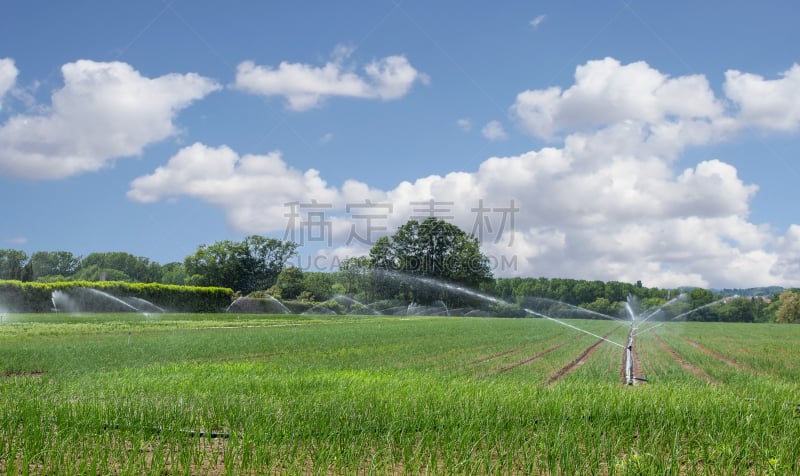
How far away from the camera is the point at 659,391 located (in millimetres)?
11453

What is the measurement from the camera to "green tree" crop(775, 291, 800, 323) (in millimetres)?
71312

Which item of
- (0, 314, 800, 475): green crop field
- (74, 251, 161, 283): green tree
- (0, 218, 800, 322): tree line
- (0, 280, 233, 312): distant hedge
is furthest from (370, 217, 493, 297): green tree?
(0, 314, 800, 475): green crop field

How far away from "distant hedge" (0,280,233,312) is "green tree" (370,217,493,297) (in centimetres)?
2651

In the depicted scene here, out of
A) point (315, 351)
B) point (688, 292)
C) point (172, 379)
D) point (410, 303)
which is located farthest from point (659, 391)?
point (688, 292)

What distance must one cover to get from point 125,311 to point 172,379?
4606 cm

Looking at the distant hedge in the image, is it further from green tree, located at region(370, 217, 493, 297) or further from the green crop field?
the green crop field

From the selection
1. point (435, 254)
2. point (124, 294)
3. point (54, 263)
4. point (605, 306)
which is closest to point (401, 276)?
point (435, 254)

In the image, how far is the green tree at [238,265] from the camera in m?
89.1

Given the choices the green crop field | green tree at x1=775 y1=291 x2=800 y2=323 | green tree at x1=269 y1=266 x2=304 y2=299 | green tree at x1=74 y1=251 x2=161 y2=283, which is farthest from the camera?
green tree at x1=74 y1=251 x2=161 y2=283

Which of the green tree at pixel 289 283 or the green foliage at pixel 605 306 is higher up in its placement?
the green tree at pixel 289 283

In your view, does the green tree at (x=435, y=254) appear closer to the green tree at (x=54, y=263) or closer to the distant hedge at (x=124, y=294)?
the distant hedge at (x=124, y=294)

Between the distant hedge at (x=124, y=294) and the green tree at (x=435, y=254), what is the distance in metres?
26.5

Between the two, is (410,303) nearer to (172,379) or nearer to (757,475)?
(172,379)

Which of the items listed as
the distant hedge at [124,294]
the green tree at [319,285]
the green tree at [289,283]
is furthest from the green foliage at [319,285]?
the distant hedge at [124,294]
